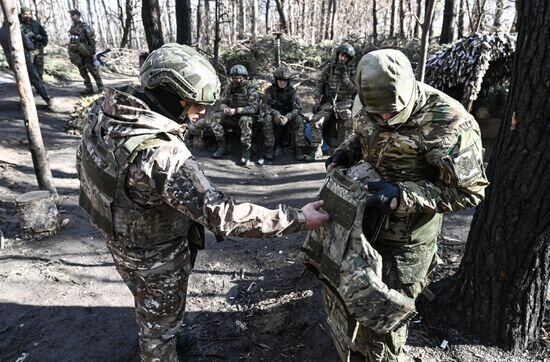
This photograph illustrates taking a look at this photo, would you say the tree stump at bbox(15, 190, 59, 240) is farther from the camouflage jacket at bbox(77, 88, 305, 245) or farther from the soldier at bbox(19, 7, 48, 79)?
the soldier at bbox(19, 7, 48, 79)

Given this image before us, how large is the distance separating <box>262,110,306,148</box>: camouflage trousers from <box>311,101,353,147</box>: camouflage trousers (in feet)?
0.69

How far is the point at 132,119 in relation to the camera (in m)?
2.00

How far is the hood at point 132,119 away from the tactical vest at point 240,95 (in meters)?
5.79

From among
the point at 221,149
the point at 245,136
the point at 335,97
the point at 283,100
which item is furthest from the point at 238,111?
the point at 335,97

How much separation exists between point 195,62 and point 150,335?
1648 mm

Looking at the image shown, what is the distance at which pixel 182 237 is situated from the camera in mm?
2453

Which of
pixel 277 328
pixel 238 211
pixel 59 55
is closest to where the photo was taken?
pixel 238 211

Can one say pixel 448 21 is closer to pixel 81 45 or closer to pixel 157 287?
pixel 81 45

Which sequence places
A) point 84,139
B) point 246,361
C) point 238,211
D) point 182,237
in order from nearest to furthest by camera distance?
1. point 238,211
2. point 84,139
3. point 182,237
4. point 246,361

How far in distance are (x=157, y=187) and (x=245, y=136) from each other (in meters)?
5.70

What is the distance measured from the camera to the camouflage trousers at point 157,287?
2.34 metres

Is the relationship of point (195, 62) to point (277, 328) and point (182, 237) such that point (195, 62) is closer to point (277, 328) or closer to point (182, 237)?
point (182, 237)

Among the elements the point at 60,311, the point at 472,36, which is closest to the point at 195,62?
the point at 60,311

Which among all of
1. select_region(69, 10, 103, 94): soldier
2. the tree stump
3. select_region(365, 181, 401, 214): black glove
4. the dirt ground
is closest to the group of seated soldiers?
the dirt ground
